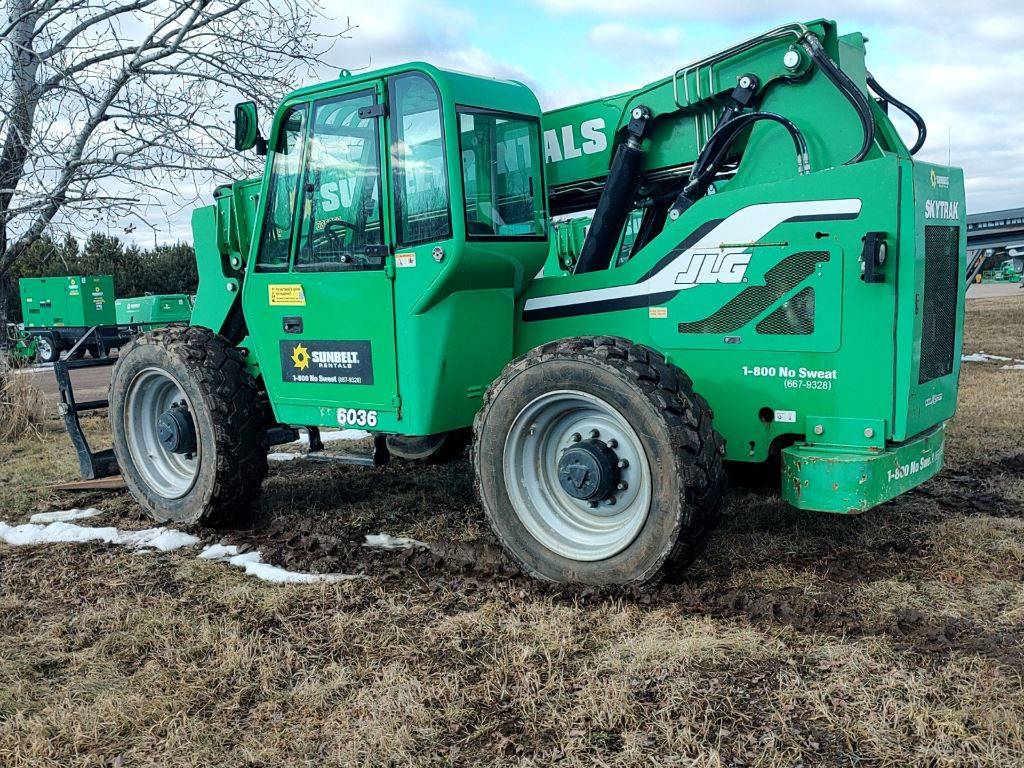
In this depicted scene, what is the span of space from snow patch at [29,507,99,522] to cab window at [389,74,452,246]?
332 cm

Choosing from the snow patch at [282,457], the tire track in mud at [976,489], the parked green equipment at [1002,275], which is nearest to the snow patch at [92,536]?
the snow patch at [282,457]

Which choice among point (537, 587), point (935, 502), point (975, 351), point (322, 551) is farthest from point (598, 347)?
point (975, 351)

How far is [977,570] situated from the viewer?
4676 mm

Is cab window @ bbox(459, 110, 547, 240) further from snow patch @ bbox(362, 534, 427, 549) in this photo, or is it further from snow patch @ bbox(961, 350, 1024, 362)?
snow patch @ bbox(961, 350, 1024, 362)

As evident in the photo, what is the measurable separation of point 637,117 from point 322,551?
3078 millimetres

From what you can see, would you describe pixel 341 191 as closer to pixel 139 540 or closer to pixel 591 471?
pixel 591 471

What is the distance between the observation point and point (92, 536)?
5.97 metres

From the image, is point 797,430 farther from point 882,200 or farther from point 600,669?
point 600,669

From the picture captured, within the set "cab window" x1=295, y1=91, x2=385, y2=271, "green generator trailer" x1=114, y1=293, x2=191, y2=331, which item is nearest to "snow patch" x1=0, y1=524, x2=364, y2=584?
"cab window" x1=295, y1=91, x2=385, y2=271

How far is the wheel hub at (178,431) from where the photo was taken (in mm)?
5898

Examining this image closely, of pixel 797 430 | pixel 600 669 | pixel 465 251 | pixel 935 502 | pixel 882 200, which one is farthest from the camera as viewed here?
pixel 935 502

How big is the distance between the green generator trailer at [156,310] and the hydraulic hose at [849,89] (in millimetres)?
23159

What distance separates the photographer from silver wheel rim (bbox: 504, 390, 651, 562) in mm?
4438

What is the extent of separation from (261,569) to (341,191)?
2.16 metres
